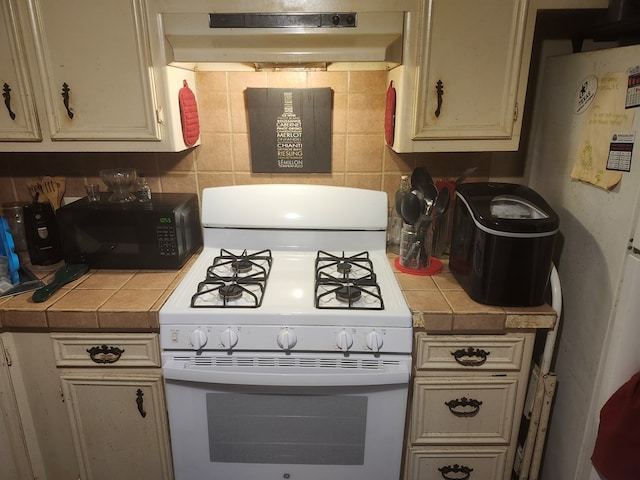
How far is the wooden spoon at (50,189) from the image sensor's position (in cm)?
171

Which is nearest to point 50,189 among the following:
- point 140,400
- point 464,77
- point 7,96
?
point 7,96

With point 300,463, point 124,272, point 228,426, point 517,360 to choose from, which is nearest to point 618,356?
point 517,360

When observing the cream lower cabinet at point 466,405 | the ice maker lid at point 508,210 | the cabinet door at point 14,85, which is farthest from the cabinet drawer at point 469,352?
the cabinet door at point 14,85

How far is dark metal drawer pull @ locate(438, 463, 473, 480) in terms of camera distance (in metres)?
1.45

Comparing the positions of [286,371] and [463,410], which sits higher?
[286,371]

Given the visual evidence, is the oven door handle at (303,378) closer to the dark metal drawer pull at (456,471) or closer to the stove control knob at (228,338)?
the stove control knob at (228,338)

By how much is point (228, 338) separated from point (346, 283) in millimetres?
395

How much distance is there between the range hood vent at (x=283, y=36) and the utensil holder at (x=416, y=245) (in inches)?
21.6

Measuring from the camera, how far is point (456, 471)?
4.77 feet

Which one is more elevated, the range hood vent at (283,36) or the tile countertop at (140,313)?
the range hood vent at (283,36)

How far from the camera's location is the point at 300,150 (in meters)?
1.69

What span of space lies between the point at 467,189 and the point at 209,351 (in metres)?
0.95

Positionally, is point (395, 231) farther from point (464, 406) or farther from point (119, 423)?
point (119, 423)

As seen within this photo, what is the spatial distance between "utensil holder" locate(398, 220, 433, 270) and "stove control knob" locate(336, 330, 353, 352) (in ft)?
1.37
